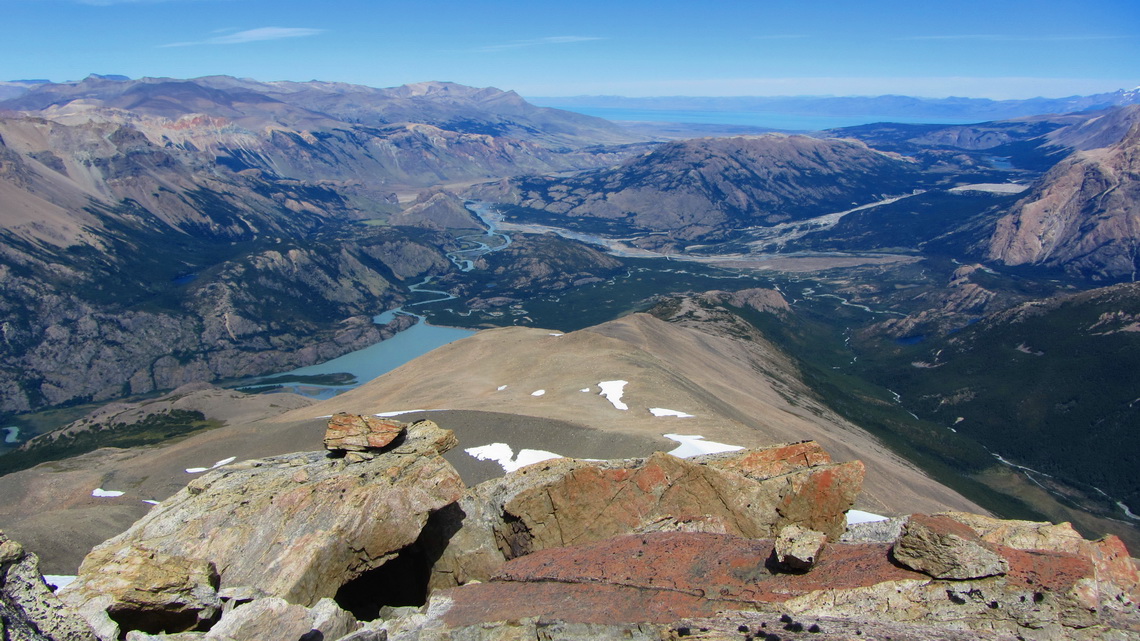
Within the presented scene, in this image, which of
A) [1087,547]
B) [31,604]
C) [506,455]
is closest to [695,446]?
[506,455]

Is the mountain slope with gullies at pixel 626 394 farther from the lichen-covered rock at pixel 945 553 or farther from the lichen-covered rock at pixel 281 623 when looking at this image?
the lichen-covered rock at pixel 281 623

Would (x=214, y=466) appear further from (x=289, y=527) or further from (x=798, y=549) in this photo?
(x=798, y=549)

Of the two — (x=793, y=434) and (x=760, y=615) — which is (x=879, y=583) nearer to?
(x=760, y=615)

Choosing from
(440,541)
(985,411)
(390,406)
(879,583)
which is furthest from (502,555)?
(985,411)

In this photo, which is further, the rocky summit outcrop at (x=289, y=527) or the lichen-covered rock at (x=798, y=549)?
the rocky summit outcrop at (x=289, y=527)

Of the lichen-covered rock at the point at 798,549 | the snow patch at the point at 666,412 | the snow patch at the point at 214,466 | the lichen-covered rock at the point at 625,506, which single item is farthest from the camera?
the snow patch at the point at 666,412

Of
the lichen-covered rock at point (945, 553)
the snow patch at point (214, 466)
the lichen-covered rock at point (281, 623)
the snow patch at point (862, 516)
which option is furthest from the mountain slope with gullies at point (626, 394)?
the lichen-covered rock at point (281, 623)

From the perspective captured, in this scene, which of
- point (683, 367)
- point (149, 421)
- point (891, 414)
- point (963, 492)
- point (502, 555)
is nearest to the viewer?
point (502, 555)
